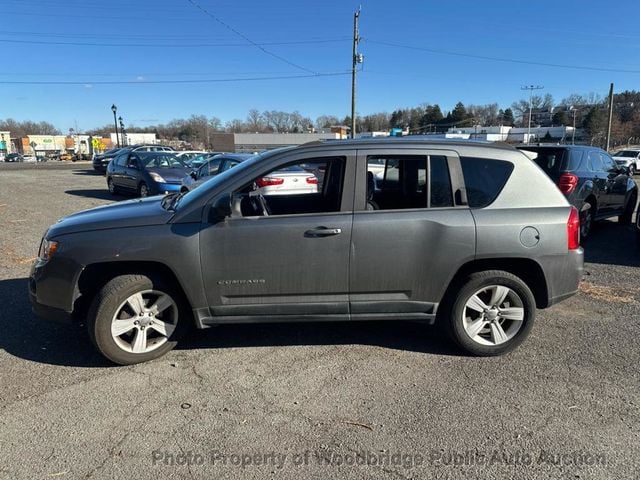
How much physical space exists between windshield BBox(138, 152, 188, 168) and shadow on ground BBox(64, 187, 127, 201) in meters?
1.73

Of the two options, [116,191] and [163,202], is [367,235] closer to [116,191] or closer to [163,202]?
[163,202]

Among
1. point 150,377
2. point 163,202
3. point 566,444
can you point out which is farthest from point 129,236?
point 566,444

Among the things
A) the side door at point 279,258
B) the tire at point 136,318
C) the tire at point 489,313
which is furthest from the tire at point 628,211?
the tire at point 136,318

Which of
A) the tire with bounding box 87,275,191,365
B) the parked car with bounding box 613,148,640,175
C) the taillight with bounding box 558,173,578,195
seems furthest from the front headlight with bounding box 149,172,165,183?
the parked car with bounding box 613,148,640,175

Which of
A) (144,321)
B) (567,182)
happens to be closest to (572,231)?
(144,321)

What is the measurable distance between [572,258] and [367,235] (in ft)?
5.85

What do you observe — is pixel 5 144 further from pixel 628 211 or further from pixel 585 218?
pixel 585 218

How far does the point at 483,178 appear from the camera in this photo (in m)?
3.87

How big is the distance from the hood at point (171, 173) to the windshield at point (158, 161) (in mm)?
450

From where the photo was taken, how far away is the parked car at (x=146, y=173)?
1366cm

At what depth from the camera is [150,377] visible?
3578 millimetres

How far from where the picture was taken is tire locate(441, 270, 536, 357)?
3832 mm

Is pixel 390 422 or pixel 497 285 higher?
pixel 497 285

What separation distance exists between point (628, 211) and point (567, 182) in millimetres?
3464
